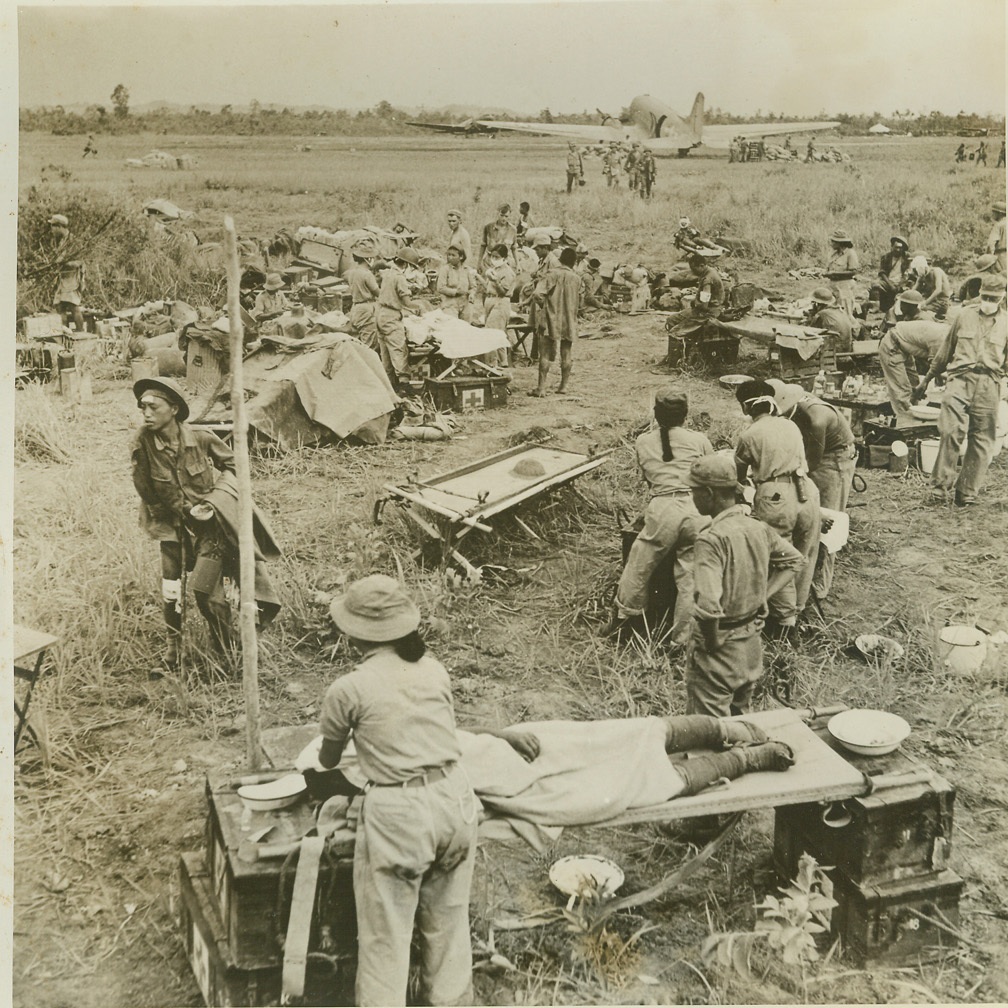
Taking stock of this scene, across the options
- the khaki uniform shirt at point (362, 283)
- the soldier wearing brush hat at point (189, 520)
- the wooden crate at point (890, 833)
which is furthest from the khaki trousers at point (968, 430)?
the soldier wearing brush hat at point (189, 520)

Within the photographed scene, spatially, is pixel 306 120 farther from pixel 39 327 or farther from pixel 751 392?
pixel 751 392

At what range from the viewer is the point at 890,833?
4770 millimetres

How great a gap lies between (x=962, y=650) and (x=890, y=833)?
6.69ft

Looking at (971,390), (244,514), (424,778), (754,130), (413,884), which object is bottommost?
(413,884)

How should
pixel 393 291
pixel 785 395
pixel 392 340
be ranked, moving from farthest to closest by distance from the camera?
pixel 393 291
pixel 392 340
pixel 785 395

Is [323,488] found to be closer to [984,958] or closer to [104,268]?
[104,268]

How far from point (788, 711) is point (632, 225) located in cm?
493

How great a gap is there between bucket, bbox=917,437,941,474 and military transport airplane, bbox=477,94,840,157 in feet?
9.90

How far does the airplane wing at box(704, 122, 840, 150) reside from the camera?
6.62 meters

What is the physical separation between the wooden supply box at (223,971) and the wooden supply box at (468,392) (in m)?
4.44

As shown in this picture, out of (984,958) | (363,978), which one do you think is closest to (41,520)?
(363,978)

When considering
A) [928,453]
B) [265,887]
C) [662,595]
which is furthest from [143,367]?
[928,453]

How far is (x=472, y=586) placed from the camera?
22.1 ft

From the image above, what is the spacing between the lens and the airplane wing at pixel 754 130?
662 centimetres
